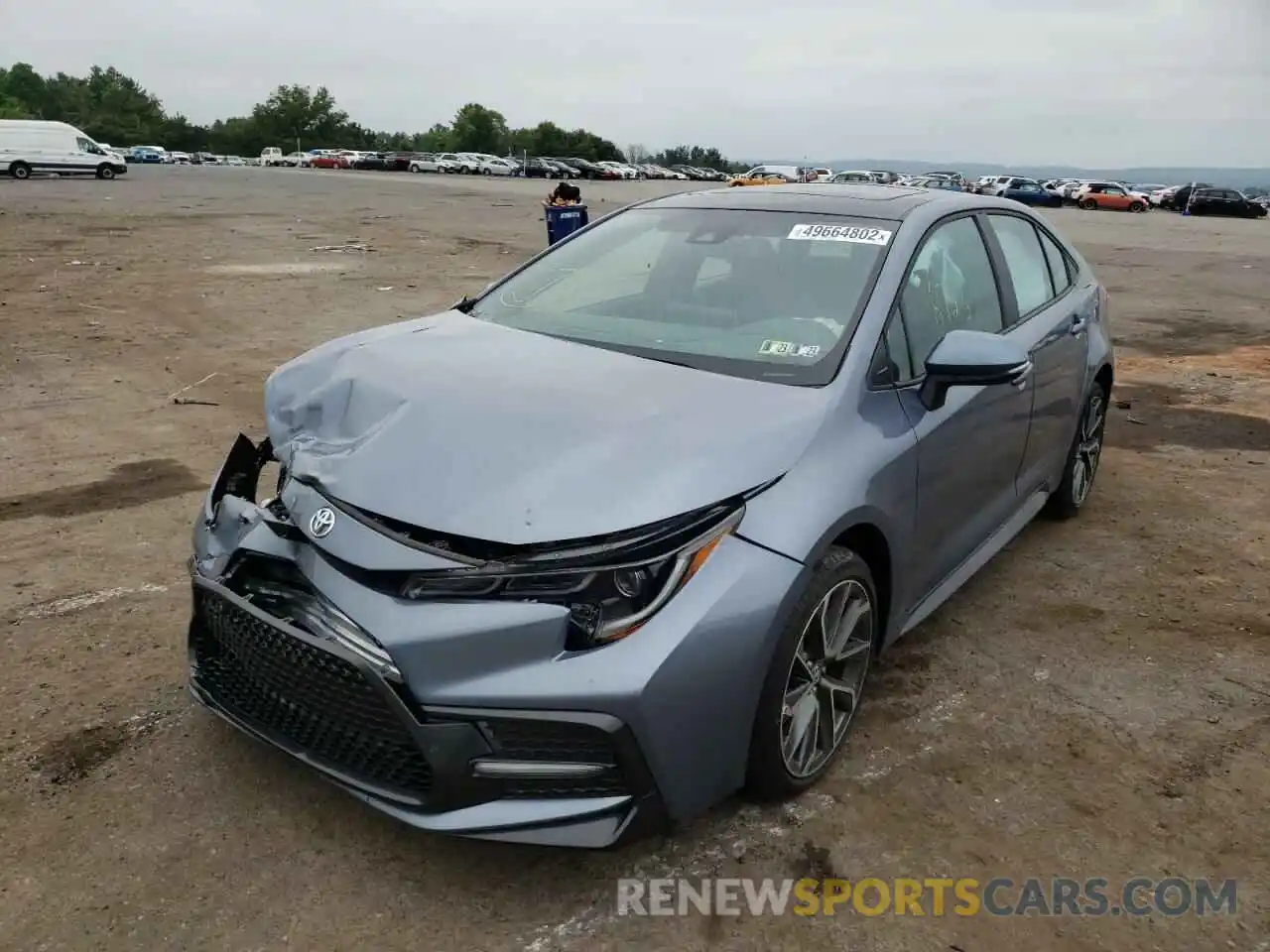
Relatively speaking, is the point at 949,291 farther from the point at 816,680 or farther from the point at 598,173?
the point at 598,173

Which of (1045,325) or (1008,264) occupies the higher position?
(1008,264)

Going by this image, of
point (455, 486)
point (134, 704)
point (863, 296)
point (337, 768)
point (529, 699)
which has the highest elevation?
point (863, 296)

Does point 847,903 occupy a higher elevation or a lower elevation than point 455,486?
lower

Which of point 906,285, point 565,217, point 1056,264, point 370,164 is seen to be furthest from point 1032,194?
point 906,285

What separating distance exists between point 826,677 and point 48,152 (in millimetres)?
46455

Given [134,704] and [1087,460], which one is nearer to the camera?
[134,704]

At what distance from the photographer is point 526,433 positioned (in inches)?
103

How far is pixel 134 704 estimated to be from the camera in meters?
3.25

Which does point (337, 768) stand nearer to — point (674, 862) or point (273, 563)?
point (273, 563)

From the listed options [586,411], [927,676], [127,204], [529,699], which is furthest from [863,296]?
[127,204]

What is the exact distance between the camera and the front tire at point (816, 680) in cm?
258

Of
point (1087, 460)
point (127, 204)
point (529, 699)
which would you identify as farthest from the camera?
point (127, 204)

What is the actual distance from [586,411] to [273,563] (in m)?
0.88

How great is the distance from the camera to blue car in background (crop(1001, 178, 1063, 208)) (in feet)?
158
